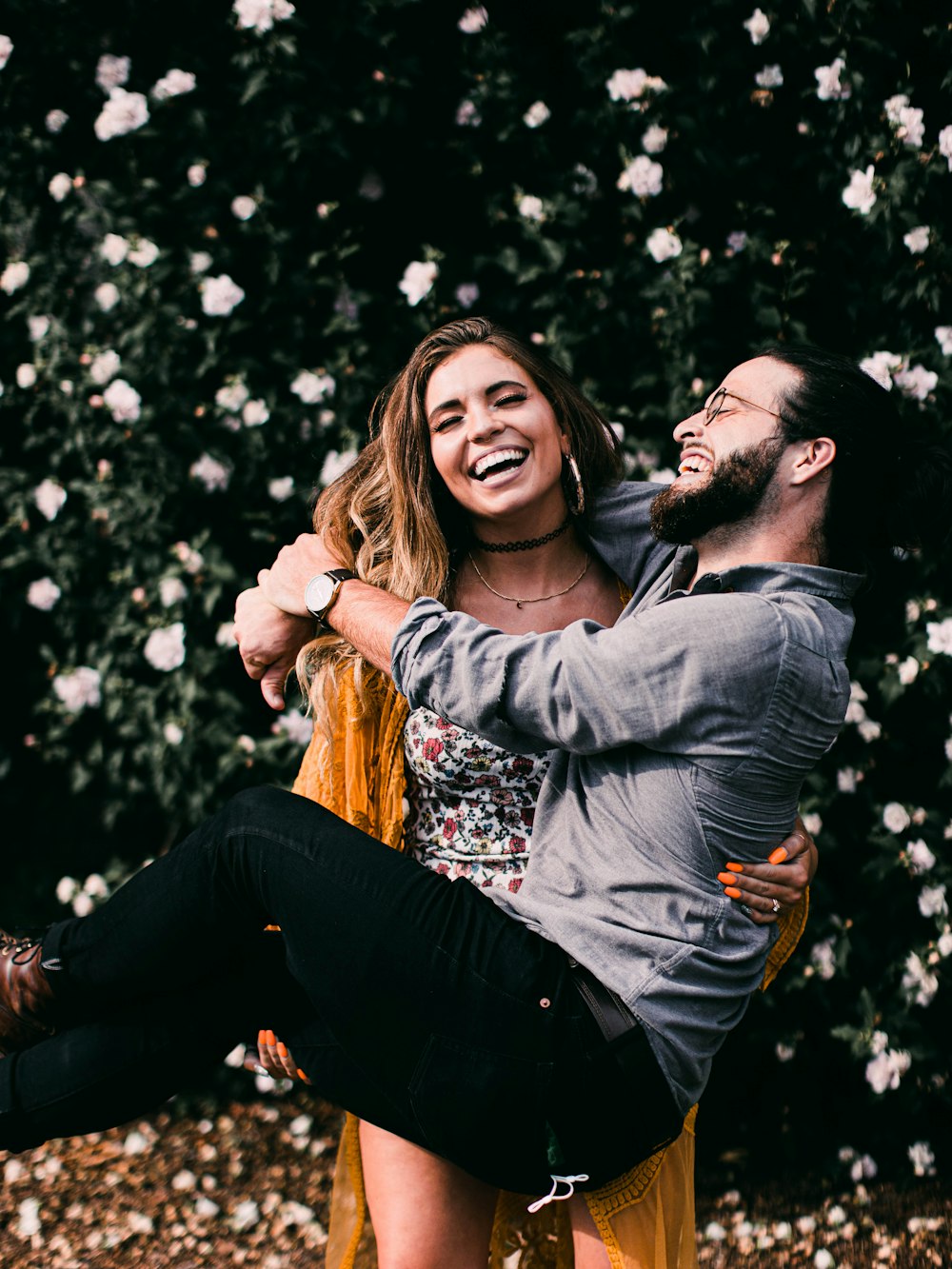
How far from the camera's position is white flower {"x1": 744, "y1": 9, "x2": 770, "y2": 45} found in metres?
2.84

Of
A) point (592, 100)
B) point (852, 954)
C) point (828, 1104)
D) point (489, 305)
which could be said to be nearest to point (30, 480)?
point (489, 305)

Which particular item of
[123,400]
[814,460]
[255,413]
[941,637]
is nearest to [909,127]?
[941,637]

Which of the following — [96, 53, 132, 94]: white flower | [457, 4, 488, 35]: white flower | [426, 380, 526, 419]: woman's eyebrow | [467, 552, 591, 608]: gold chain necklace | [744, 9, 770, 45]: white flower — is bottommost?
[467, 552, 591, 608]: gold chain necklace

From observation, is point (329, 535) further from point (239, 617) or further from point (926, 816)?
point (926, 816)

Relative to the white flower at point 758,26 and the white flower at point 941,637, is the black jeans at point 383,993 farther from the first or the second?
the white flower at point 758,26

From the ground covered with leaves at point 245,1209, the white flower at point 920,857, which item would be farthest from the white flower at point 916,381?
the ground covered with leaves at point 245,1209

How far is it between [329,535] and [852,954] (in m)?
1.84

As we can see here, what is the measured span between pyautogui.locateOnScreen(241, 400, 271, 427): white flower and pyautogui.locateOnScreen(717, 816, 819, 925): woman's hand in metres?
1.80

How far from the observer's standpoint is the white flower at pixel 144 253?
9.71ft

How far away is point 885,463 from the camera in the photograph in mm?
2004

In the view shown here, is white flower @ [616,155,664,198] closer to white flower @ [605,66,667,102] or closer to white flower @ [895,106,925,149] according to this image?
white flower @ [605,66,667,102]

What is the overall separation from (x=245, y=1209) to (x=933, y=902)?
204 centimetres

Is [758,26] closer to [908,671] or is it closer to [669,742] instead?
[908,671]

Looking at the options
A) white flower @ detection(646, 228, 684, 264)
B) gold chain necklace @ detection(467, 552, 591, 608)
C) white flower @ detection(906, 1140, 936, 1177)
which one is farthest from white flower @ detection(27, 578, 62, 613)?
white flower @ detection(906, 1140, 936, 1177)
